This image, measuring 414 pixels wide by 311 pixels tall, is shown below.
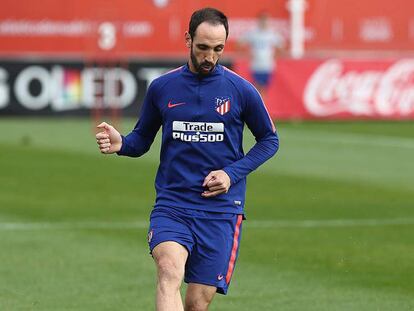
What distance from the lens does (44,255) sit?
43.4 ft

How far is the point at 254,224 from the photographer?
1539 cm

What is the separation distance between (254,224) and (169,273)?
744cm

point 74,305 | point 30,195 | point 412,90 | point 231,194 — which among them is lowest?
point 412,90

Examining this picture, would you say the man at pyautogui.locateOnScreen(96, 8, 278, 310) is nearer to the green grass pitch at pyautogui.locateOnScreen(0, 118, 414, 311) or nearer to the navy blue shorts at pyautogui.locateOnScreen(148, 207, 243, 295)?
the navy blue shorts at pyautogui.locateOnScreen(148, 207, 243, 295)

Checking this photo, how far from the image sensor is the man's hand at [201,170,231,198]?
8.19 meters

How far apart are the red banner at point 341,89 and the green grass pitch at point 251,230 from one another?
625 cm

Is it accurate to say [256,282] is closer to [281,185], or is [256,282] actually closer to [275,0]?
[281,185]

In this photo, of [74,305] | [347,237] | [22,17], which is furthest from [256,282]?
[22,17]

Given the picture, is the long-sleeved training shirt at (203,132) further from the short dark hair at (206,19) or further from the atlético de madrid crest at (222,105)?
the short dark hair at (206,19)

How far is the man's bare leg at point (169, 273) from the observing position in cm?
788

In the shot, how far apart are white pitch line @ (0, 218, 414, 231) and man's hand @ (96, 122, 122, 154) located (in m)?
6.43

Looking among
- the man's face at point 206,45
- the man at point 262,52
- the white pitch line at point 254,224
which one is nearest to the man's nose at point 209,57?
the man's face at point 206,45

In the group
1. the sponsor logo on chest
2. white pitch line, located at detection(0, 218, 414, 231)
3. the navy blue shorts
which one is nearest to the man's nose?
the sponsor logo on chest

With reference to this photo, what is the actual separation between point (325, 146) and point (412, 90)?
23.3 ft
